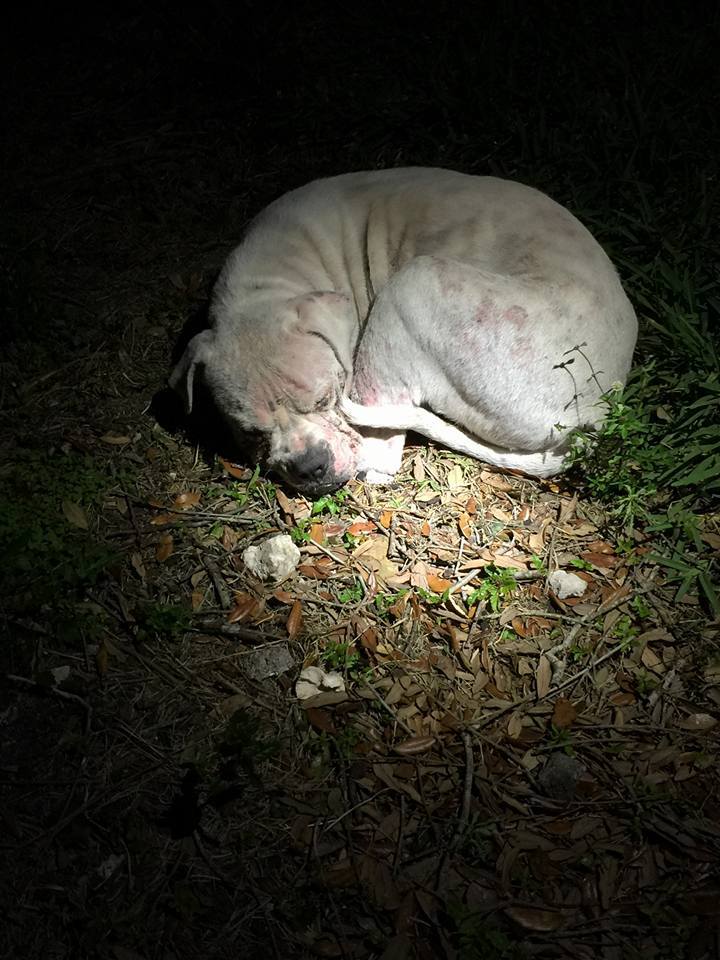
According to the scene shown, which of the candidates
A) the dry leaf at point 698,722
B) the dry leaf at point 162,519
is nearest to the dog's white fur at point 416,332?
the dry leaf at point 162,519

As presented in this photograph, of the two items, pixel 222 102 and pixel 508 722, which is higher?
pixel 222 102

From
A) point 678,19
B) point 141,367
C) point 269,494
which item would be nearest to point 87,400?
point 141,367

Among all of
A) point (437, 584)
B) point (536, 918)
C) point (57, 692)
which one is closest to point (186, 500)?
point (57, 692)

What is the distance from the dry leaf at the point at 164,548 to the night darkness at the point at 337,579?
0.6 inches

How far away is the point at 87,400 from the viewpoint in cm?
395

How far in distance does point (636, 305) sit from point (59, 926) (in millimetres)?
3797

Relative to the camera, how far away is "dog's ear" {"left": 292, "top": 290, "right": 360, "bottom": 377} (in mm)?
3509

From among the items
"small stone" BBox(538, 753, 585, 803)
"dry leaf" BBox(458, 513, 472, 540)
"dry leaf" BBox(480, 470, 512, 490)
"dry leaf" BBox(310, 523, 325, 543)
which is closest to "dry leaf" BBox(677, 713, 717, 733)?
"small stone" BBox(538, 753, 585, 803)

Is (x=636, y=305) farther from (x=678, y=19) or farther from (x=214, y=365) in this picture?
(x=678, y=19)

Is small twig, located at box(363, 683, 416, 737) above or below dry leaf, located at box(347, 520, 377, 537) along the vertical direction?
below

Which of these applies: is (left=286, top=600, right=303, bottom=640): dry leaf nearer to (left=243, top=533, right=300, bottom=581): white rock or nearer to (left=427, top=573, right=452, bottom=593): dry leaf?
(left=243, top=533, right=300, bottom=581): white rock

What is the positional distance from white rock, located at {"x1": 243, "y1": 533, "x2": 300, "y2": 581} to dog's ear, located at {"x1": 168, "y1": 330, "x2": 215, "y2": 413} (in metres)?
0.74

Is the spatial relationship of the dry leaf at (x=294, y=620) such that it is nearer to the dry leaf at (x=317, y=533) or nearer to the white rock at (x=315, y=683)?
the white rock at (x=315, y=683)

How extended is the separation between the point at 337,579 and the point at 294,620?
285 millimetres
